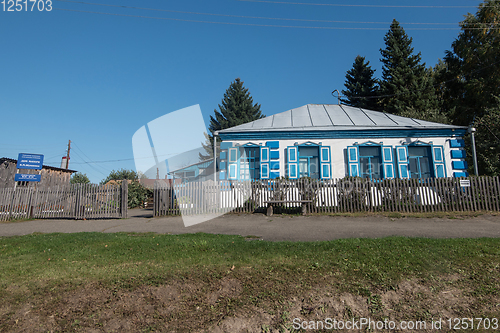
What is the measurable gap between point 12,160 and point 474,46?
124ft

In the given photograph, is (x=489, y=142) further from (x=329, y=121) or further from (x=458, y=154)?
(x=329, y=121)

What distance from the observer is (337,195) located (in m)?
11.4

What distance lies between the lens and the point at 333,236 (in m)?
6.84

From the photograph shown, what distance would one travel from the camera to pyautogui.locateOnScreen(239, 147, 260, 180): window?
615 inches

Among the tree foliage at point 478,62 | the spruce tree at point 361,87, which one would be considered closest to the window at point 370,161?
the tree foliage at point 478,62

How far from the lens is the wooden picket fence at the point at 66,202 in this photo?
12352 millimetres

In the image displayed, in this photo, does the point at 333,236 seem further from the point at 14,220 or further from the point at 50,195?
the point at 14,220

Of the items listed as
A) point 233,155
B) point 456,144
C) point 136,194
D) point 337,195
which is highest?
point 456,144

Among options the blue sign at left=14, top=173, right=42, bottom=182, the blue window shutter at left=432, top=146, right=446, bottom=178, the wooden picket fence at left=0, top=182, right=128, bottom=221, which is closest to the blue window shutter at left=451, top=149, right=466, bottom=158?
the blue window shutter at left=432, top=146, right=446, bottom=178

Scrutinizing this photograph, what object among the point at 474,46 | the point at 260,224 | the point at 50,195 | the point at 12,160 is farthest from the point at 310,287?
the point at 474,46

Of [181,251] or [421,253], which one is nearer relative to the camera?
[421,253]

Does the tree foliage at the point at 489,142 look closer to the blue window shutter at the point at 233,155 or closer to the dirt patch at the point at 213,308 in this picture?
the blue window shutter at the point at 233,155

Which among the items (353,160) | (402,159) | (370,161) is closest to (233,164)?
(353,160)

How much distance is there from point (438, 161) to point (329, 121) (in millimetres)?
6234
